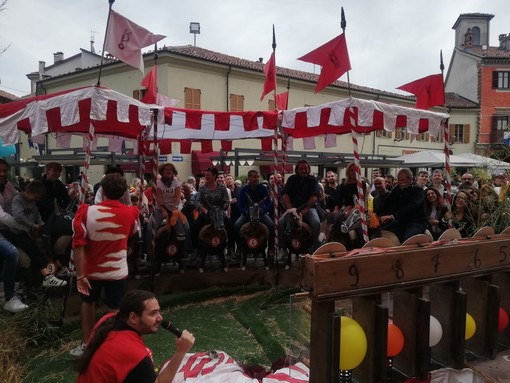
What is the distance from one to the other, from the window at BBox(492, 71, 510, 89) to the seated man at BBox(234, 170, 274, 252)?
34.1 m

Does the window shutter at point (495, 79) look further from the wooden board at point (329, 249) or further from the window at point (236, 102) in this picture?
the wooden board at point (329, 249)

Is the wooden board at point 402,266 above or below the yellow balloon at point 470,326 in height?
above

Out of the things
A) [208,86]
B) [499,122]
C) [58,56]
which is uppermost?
[58,56]

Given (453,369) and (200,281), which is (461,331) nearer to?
(453,369)

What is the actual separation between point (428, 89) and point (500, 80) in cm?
3238

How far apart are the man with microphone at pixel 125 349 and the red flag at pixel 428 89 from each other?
20.3 feet

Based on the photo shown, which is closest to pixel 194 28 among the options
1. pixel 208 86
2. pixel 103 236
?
pixel 208 86

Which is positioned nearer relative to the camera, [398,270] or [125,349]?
[125,349]

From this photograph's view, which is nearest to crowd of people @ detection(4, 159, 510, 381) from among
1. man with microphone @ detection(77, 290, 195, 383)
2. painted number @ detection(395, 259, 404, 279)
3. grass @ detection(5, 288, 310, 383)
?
man with microphone @ detection(77, 290, 195, 383)

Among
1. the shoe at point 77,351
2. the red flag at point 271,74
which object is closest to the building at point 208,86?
the red flag at point 271,74

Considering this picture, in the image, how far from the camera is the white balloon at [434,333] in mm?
2787

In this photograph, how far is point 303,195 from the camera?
6.27 metres

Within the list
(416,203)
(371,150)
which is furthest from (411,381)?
(371,150)

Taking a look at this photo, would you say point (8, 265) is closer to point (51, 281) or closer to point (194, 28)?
point (51, 281)
